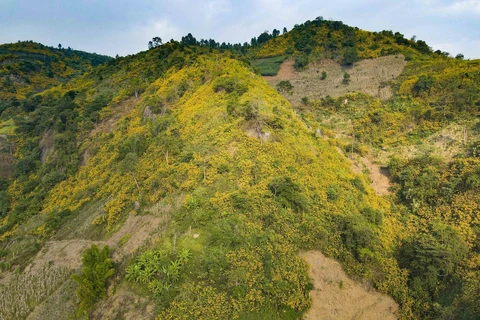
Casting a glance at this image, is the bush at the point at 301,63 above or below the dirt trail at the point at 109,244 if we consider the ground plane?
above

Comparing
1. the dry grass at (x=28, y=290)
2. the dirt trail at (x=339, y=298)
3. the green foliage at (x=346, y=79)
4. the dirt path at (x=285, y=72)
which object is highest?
the dirt path at (x=285, y=72)

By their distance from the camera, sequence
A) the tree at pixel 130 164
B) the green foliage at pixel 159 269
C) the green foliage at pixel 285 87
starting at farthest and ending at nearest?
the green foliage at pixel 285 87 < the tree at pixel 130 164 < the green foliage at pixel 159 269

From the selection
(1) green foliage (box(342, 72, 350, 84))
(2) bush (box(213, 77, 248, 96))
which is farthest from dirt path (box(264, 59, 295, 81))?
(2) bush (box(213, 77, 248, 96))

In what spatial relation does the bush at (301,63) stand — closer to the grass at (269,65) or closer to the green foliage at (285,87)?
the grass at (269,65)

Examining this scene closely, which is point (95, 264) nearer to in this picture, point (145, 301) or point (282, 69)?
point (145, 301)

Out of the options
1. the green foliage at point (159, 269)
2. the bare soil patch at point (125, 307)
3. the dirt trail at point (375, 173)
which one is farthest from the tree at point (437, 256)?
the bare soil patch at point (125, 307)

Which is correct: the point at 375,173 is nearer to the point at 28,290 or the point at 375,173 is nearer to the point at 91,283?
the point at 91,283

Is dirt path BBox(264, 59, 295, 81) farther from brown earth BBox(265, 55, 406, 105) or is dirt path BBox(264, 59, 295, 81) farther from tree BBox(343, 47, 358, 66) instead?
tree BBox(343, 47, 358, 66)
